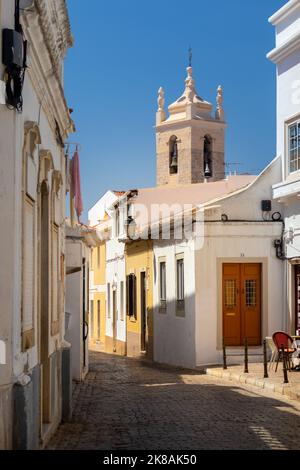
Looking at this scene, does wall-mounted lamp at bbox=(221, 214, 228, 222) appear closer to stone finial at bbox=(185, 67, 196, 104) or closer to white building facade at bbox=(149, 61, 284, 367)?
white building facade at bbox=(149, 61, 284, 367)

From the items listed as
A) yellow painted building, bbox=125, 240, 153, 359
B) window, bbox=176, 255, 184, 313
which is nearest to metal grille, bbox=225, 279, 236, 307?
window, bbox=176, 255, 184, 313

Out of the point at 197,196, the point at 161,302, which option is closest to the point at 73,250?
the point at 161,302

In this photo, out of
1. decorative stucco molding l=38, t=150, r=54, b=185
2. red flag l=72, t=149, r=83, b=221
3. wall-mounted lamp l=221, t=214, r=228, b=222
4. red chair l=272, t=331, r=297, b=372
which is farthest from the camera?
wall-mounted lamp l=221, t=214, r=228, b=222

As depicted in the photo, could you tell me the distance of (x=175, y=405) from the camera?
42.2 ft

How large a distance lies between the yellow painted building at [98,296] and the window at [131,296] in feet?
27.7

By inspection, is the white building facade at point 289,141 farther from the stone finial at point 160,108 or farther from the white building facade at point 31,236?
the stone finial at point 160,108

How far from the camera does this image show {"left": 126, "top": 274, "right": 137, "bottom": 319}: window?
91.3ft

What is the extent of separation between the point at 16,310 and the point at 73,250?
7024 millimetres

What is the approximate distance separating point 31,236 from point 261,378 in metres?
9.01

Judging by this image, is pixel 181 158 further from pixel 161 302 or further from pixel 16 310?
pixel 16 310

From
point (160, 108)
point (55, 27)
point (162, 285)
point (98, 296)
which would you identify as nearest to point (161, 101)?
point (160, 108)

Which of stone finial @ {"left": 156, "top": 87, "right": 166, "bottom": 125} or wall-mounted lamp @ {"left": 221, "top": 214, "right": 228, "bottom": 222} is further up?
stone finial @ {"left": 156, "top": 87, "right": 166, "bottom": 125}

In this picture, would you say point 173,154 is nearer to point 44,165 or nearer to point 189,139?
point 189,139

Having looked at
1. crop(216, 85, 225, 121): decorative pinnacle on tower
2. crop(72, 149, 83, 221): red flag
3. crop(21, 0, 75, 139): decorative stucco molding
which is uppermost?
crop(216, 85, 225, 121): decorative pinnacle on tower
